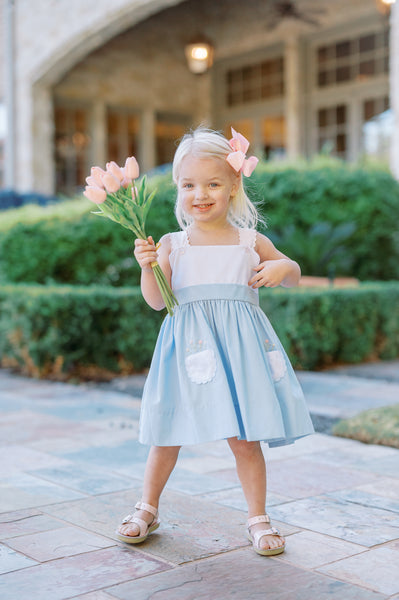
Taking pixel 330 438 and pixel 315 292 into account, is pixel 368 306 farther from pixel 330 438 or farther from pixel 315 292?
pixel 330 438

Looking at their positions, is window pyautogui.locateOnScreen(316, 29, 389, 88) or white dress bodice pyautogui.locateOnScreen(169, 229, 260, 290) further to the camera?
window pyautogui.locateOnScreen(316, 29, 389, 88)

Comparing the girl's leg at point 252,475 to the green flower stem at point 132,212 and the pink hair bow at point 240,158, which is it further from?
the pink hair bow at point 240,158

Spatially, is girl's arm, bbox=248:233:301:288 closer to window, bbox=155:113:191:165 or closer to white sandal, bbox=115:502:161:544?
white sandal, bbox=115:502:161:544

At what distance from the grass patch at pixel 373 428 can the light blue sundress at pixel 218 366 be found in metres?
1.34

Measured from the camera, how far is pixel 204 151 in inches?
90.2

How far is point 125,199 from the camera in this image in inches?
87.5

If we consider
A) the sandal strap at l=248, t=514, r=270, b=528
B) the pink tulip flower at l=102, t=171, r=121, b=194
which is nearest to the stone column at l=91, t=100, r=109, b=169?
the pink tulip flower at l=102, t=171, r=121, b=194

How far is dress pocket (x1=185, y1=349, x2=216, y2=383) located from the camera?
2207mm

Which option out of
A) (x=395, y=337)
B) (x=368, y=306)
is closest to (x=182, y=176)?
(x=368, y=306)

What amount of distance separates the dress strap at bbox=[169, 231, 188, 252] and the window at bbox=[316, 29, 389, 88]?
1022 centimetres

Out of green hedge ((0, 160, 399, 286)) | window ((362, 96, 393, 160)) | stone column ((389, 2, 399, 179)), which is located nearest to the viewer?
green hedge ((0, 160, 399, 286))

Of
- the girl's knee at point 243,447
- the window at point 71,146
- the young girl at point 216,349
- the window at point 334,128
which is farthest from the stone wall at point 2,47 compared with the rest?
the girl's knee at point 243,447

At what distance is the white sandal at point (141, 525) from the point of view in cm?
225

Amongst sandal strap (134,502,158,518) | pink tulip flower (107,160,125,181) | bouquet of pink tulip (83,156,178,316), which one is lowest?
sandal strap (134,502,158,518)
